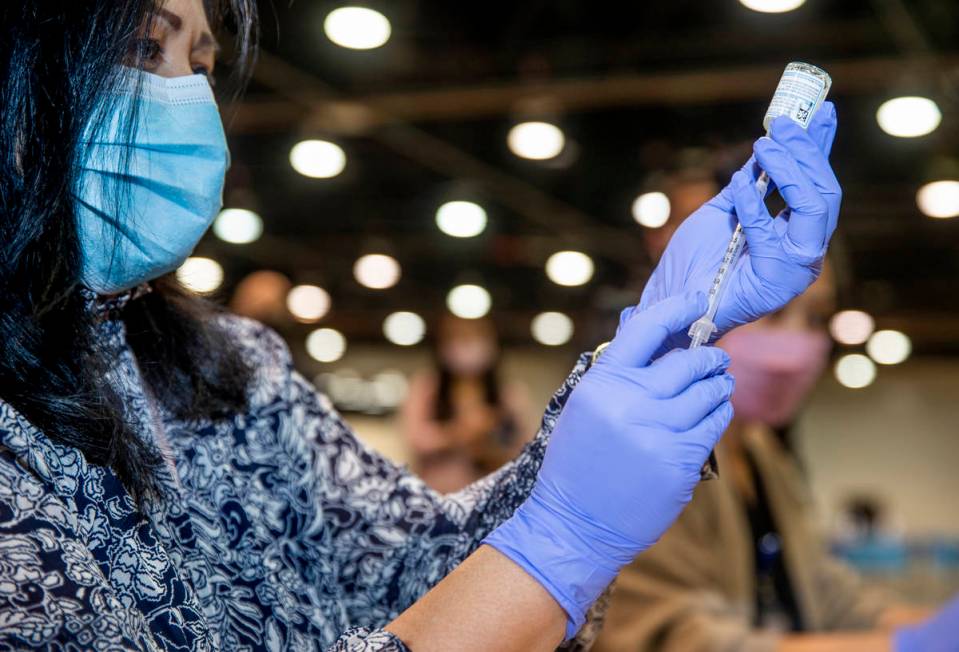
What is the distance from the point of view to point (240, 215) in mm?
8523

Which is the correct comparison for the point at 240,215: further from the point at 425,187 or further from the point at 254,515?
the point at 254,515

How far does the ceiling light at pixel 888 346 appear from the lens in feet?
44.1

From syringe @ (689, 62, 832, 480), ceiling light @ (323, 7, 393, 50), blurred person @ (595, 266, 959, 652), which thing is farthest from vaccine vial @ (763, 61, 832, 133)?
ceiling light @ (323, 7, 393, 50)

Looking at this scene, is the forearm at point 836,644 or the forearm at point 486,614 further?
the forearm at point 836,644

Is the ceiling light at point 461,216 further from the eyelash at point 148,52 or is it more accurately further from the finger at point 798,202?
the finger at point 798,202

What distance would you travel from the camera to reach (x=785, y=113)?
1120mm

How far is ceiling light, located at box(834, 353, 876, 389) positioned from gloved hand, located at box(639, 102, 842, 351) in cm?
1414

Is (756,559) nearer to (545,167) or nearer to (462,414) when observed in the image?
(462,414)

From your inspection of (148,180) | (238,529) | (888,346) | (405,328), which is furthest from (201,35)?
(405,328)

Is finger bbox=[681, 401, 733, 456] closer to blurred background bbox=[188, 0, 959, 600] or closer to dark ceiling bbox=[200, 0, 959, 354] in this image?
blurred background bbox=[188, 0, 959, 600]

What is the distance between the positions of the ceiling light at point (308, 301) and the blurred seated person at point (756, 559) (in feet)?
32.1

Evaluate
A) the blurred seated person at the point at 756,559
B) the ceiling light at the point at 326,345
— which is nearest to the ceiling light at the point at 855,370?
the ceiling light at the point at 326,345

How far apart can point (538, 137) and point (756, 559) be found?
12.8 ft

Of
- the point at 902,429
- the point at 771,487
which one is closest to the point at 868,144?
the point at 771,487
